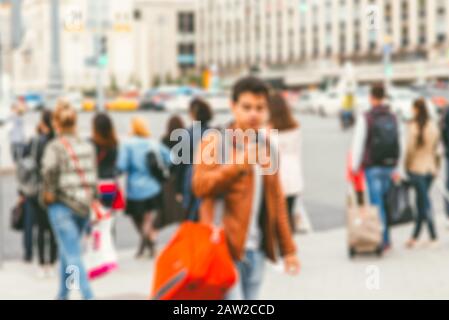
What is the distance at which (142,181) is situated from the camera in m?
9.07

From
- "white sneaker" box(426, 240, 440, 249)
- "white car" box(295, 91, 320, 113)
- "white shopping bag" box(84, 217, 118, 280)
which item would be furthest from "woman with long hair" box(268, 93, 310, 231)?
"white car" box(295, 91, 320, 113)

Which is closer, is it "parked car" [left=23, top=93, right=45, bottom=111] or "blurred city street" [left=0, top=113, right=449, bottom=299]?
"blurred city street" [left=0, top=113, right=449, bottom=299]

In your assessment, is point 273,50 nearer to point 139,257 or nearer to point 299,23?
point 299,23

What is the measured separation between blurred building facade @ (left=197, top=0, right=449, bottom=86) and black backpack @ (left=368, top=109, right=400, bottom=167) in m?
67.6

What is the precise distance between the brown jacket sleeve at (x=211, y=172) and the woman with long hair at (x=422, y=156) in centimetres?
526

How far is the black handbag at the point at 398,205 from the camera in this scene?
8.90 m

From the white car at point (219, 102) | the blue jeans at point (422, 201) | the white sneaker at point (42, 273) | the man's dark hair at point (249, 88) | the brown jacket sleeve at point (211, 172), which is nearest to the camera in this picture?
the brown jacket sleeve at point (211, 172)

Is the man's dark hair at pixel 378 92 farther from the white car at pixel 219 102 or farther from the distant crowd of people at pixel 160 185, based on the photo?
the white car at pixel 219 102

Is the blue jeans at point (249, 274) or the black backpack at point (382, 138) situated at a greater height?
the black backpack at point (382, 138)

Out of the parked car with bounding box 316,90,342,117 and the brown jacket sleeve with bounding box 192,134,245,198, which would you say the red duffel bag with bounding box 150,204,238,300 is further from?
the parked car with bounding box 316,90,342,117

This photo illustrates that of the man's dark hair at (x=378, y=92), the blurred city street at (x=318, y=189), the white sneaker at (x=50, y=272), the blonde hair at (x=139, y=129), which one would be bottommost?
the blurred city street at (x=318, y=189)

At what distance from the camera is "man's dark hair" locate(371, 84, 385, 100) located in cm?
850

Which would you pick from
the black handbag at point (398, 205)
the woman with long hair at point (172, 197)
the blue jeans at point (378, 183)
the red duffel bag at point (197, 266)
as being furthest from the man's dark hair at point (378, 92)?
the red duffel bag at point (197, 266)

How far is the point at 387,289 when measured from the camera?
7.21m
